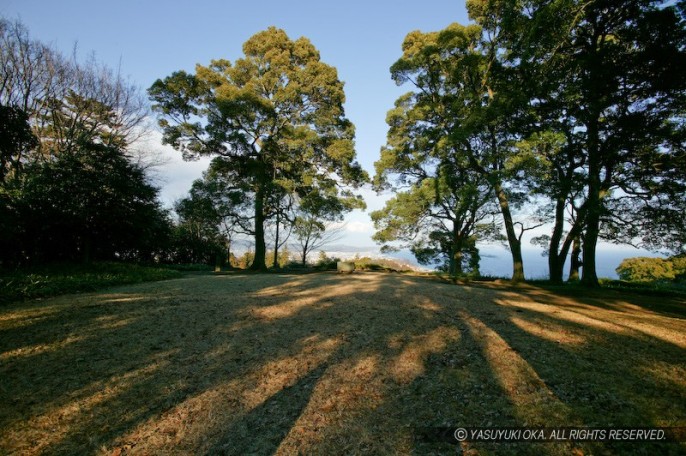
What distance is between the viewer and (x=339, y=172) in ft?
54.1

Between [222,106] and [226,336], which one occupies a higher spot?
[222,106]

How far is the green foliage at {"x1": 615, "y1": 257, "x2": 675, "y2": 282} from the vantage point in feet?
67.4

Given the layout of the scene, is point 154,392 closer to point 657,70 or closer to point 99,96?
point 657,70

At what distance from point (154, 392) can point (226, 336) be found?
1.47m

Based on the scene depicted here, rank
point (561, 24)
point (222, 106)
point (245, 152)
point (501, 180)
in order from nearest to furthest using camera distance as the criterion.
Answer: point (561, 24) → point (501, 180) → point (222, 106) → point (245, 152)

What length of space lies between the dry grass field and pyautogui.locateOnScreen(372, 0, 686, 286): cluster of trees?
677 cm

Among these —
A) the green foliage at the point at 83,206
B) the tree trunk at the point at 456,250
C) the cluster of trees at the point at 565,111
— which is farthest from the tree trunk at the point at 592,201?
the green foliage at the point at 83,206

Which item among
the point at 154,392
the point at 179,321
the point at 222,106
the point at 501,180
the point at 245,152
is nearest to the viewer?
the point at 154,392

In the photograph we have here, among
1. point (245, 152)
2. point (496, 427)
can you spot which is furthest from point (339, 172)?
point (496, 427)

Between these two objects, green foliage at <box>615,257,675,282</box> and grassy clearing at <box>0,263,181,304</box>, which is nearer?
grassy clearing at <box>0,263,181,304</box>

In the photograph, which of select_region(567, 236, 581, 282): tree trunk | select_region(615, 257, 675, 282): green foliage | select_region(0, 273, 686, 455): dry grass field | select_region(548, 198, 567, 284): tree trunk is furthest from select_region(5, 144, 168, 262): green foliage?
select_region(615, 257, 675, 282): green foliage

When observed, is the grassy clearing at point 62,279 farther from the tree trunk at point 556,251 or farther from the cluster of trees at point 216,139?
the tree trunk at point 556,251

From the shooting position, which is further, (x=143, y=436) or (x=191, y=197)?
(x=191, y=197)

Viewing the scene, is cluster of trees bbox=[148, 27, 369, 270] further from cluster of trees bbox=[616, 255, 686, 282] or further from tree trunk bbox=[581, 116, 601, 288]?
cluster of trees bbox=[616, 255, 686, 282]
